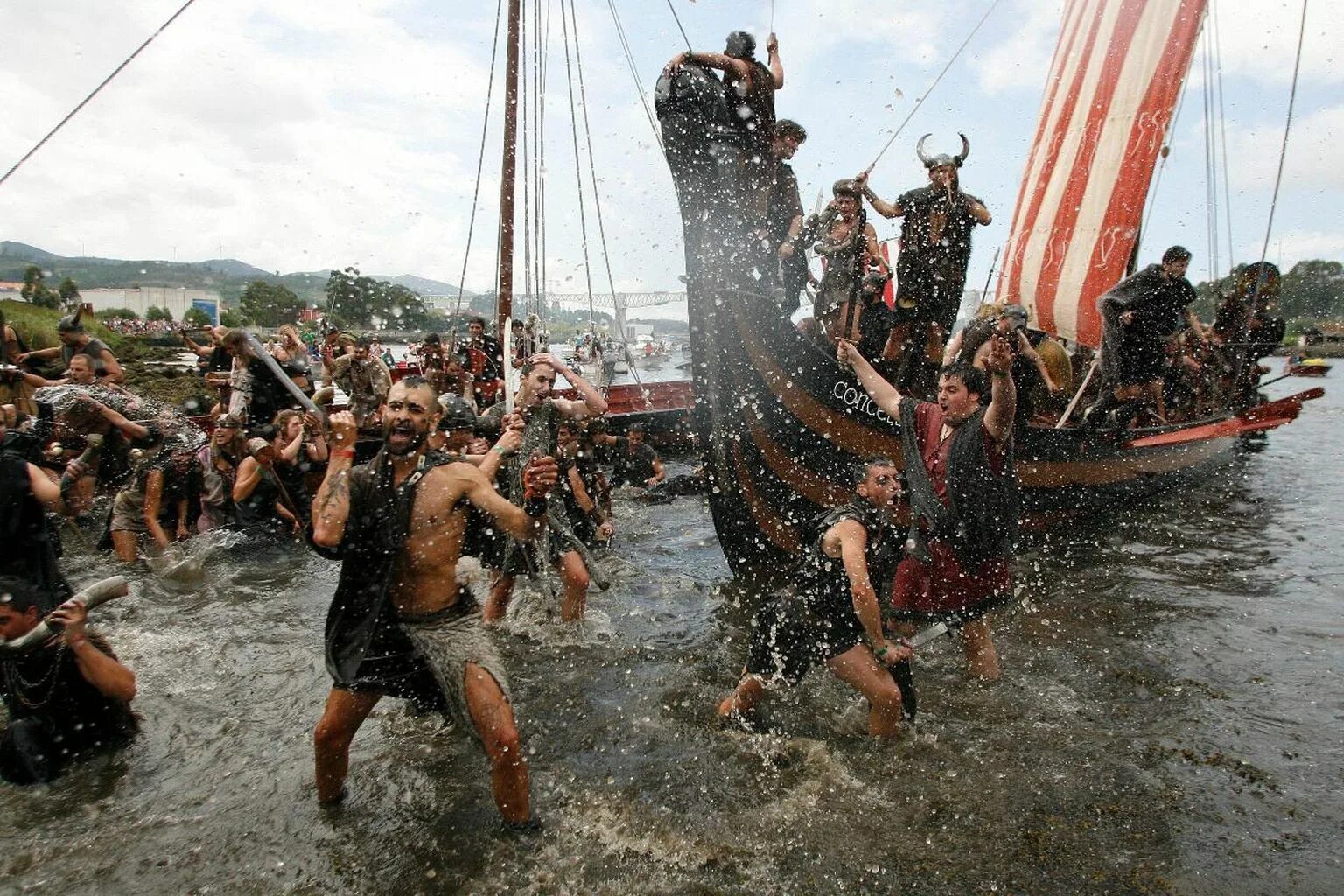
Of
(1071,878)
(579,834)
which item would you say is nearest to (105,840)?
(579,834)

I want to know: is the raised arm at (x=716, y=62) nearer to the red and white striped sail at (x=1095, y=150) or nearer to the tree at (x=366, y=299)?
the red and white striped sail at (x=1095, y=150)

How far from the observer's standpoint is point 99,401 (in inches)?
247

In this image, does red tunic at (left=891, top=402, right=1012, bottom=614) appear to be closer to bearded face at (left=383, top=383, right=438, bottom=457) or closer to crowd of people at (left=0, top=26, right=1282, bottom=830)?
crowd of people at (left=0, top=26, right=1282, bottom=830)

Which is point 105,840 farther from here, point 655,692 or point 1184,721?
point 1184,721

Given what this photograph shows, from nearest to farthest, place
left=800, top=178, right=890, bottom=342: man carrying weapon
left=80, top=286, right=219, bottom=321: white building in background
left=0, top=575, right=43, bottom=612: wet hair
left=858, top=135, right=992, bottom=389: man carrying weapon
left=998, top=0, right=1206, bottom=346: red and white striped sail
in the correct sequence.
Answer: left=0, top=575, right=43, bottom=612: wet hair < left=858, top=135, right=992, bottom=389: man carrying weapon < left=800, top=178, right=890, bottom=342: man carrying weapon < left=998, top=0, right=1206, bottom=346: red and white striped sail < left=80, top=286, right=219, bottom=321: white building in background

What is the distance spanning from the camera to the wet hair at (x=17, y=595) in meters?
3.12

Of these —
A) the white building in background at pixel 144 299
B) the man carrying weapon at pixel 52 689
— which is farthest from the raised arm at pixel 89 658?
the white building in background at pixel 144 299

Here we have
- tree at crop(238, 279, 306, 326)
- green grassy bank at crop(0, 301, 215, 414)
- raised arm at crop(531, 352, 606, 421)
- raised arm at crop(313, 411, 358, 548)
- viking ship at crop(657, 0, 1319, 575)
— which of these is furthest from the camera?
tree at crop(238, 279, 306, 326)

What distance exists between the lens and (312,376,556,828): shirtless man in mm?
2936

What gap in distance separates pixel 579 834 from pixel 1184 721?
136 inches

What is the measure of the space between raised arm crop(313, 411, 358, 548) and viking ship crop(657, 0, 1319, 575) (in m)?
3.50

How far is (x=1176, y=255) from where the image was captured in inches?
305

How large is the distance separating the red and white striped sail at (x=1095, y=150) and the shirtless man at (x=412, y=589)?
33.9 ft

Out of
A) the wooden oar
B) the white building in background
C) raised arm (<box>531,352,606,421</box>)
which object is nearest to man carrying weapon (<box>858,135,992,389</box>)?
raised arm (<box>531,352,606,421</box>)
